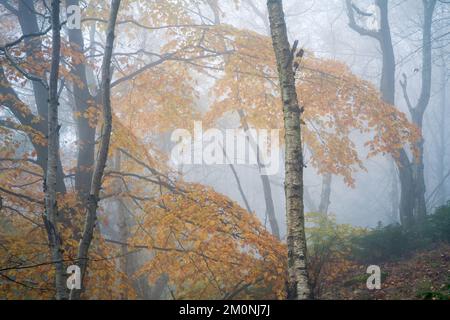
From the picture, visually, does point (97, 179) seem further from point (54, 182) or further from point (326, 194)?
point (326, 194)

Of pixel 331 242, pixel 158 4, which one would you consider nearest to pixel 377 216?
pixel 331 242

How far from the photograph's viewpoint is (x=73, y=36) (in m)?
7.89

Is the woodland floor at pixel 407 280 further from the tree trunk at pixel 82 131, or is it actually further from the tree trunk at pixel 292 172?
the tree trunk at pixel 82 131

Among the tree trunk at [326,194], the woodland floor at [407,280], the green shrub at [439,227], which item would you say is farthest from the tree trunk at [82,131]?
the tree trunk at [326,194]

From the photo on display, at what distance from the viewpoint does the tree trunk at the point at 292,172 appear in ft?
12.6

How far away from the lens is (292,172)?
408 centimetres

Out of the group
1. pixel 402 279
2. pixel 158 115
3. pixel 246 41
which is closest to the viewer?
pixel 402 279

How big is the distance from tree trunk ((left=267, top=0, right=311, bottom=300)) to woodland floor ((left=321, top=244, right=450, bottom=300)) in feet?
9.71

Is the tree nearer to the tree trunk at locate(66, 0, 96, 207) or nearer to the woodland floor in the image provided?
the woodland floor

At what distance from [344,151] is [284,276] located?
12.9 feet

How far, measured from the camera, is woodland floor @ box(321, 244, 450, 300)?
6.06 meters

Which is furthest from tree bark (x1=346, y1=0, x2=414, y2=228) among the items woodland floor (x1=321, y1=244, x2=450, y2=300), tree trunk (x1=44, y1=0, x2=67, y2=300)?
tree trunk (x1=44, y1=0, x2=67, y2=300)

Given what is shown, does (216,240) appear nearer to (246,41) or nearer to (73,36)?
(246,41)
